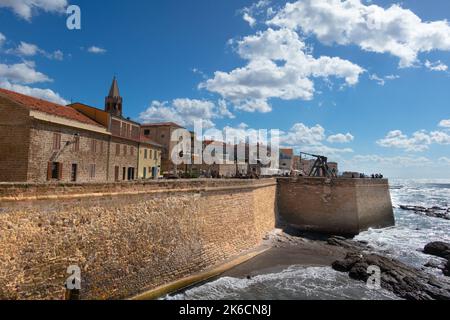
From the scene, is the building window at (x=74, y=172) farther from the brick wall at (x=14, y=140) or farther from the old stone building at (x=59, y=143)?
the brick wall at (x=14, y=140)

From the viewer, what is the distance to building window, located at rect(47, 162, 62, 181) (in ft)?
58.3

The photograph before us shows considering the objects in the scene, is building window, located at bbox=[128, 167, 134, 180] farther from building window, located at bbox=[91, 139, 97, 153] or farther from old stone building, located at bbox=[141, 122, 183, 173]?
old stone building, located at bbox=[141, 122, 183, 173]

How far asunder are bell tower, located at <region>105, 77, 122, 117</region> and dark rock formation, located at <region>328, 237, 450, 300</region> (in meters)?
24.2

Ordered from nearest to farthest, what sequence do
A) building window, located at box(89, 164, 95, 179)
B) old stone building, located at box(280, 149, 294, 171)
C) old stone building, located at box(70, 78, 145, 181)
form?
building window, located at box(89, 164, 95, 179), old stone building, located at box(70, 78, 145, 181), old stone building, located at box(280, 149, 294, 171)

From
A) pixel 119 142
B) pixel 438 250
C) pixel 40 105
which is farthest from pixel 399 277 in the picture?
pixel 40 105

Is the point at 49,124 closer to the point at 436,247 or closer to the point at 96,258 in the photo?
the point at 96,258

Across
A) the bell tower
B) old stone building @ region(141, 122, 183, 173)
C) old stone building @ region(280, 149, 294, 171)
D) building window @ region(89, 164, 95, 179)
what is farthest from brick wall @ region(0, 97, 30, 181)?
old stone building @ region(280, 149, 294, 171)

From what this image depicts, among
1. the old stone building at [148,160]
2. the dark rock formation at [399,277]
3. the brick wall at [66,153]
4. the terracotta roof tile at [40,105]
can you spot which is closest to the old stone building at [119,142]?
the old stone building at [148,160]

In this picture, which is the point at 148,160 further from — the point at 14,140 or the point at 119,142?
the point at 14,140

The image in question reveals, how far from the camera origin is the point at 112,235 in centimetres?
1116

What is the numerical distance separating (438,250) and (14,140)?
26.2 metres

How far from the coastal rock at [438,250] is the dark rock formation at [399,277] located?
5300mm
